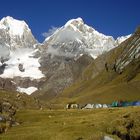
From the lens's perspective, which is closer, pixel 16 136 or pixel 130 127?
pixel 130 127

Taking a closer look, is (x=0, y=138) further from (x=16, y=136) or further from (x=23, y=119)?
(x=23, y=119)

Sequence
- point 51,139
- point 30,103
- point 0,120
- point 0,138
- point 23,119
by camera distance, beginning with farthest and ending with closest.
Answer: point 30,103
point 23,119
point 0,120
point 0,138
point 51,139

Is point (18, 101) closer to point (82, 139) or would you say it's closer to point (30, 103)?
point (30, 103)

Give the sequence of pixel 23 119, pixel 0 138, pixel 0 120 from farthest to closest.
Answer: pixel 23 119, pixel 0 120, pixel 0 138

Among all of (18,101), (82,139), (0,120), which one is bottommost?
(82,139)

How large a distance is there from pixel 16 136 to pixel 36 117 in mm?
45021

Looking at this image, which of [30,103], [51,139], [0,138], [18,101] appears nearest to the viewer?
[51,139]

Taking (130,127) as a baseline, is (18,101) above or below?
above

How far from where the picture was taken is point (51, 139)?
57625 millimetres

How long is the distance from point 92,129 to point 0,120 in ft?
106

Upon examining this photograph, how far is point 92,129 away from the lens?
2486 inches

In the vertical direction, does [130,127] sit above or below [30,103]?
below

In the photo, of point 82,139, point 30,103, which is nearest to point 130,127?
point 82,139

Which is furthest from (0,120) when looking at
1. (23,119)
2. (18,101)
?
(18,101)
